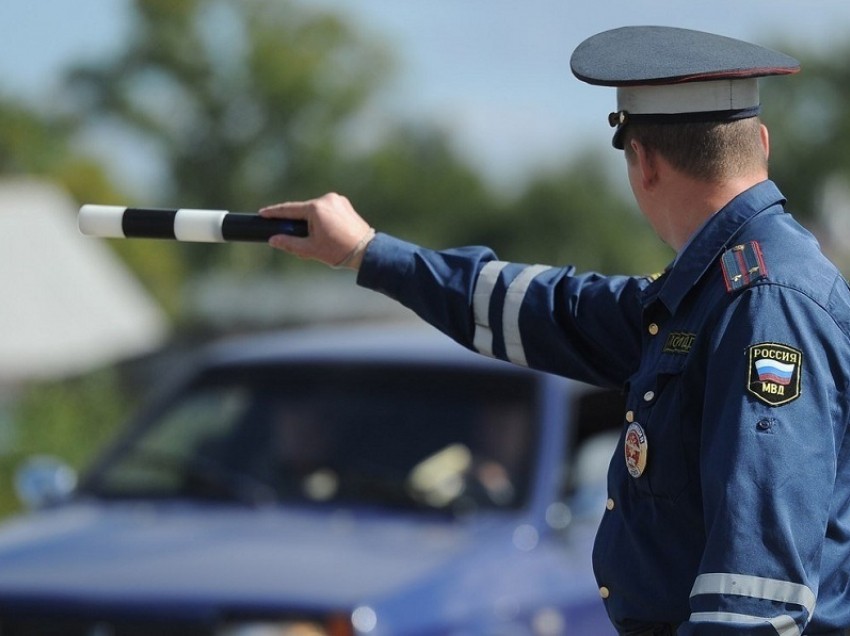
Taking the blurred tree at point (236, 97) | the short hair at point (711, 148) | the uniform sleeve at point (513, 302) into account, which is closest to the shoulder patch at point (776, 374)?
the short hair at point (711, 148)

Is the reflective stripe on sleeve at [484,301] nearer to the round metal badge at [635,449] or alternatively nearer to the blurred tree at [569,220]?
the round metal badge at [635,449]

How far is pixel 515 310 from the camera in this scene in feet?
9.07

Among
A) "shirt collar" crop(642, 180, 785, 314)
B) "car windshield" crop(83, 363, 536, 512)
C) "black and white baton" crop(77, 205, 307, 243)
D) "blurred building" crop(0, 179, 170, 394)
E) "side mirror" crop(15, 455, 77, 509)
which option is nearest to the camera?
"shirt collar" crop(642, 180, 785, 314)

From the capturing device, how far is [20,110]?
2512 inches

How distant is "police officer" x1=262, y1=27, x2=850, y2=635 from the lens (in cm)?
204

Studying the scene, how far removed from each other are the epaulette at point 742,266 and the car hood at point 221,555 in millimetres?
1967

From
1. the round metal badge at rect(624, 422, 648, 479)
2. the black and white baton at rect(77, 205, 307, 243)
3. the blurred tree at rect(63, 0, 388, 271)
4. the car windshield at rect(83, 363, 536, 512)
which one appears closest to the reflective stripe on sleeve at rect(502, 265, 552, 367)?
the black and white baton at rect(77, 205, 307, 243)

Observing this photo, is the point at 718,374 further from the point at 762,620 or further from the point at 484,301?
the point at 484,301

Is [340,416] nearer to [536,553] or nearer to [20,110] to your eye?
[536,553]

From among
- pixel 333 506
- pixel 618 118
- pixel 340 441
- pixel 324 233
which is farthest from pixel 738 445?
pixel 340 441

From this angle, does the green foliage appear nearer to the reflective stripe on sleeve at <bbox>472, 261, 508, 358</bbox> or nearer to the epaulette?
the reflective stripe on sleeve at <bbox>472, 261, 508, 358</bbox>

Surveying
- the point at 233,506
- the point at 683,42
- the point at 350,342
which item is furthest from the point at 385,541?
the point at 683,42

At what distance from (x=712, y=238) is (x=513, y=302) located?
0.55 meters

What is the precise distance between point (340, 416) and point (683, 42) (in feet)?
9.09
